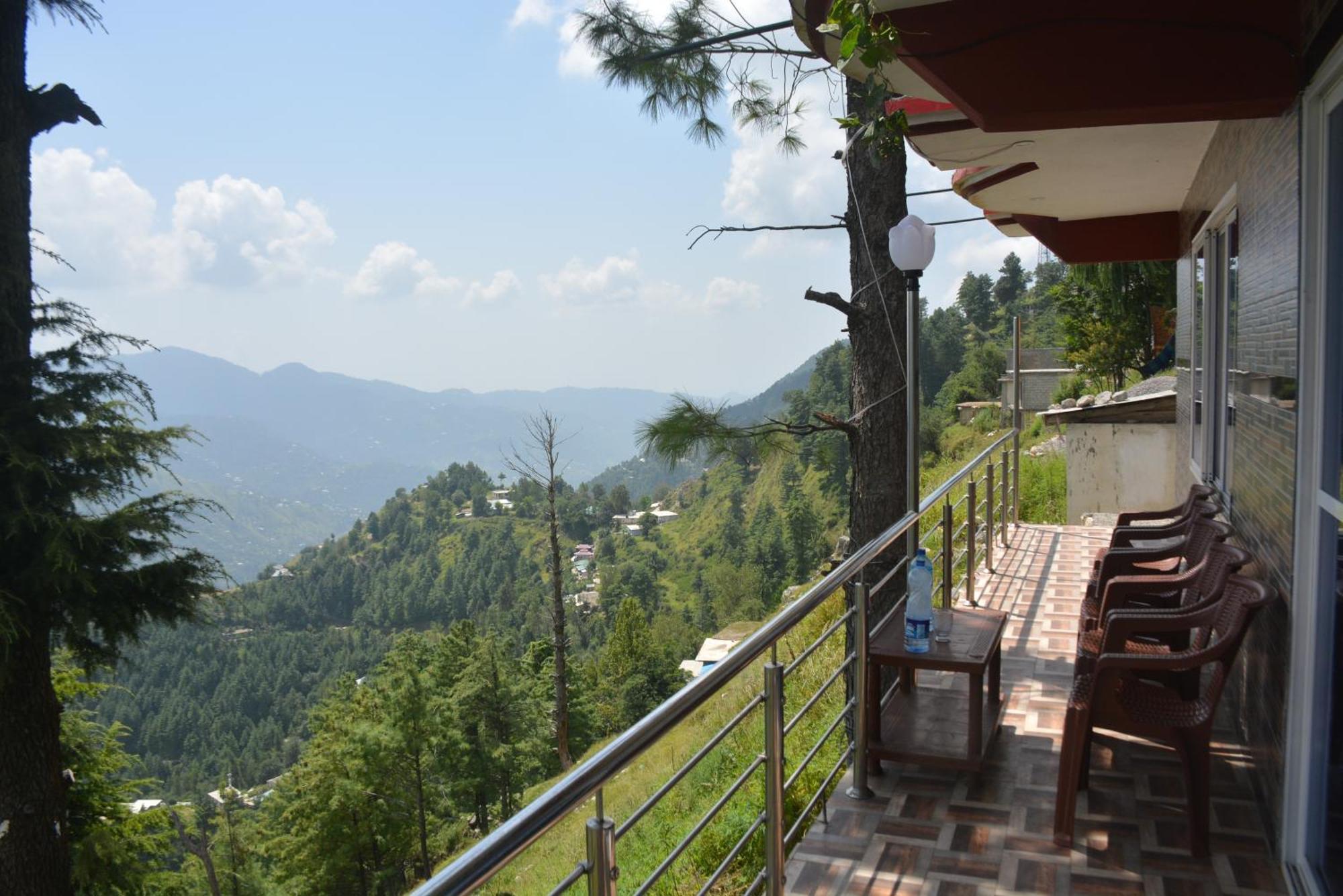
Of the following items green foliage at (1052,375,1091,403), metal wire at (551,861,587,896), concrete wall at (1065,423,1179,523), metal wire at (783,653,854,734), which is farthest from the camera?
green foliage at (1052,375,1091,403)

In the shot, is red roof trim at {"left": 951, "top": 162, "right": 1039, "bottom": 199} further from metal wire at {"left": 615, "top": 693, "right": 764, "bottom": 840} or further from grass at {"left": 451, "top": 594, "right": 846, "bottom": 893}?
metal wire at {"left": 615, "top": 693, "right": 764, "bottom": 840}

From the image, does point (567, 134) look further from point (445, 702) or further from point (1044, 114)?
point (1044, 114)

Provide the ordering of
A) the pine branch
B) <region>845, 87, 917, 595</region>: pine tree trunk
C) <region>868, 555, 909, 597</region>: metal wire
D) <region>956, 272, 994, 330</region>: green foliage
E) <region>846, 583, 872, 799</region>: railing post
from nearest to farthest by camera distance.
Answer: <region>846, 583, 872, 799</region>: railing post, <region>868, 555, 909, 597</region>: metal wire, <region>845, 87, 917, 595</region>: pine tree trunk, the pine branch, <region>956, 272, 994, 330</region>: green foliage

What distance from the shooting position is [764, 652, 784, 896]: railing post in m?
A: 2.38

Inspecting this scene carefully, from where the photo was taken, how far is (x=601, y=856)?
140cm

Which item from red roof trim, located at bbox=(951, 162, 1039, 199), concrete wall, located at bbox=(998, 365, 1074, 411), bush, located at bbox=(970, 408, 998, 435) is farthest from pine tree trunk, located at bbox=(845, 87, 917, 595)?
bush, located at bbox=(970, 408, 998, 435)

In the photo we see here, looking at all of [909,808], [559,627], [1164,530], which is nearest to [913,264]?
[1164,530]

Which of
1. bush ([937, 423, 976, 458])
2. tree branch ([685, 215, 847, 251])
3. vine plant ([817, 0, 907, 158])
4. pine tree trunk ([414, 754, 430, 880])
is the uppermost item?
tree branch ([685, 215, 847, 251])

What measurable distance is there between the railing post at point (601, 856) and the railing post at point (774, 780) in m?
1.00

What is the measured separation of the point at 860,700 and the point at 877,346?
3.20m

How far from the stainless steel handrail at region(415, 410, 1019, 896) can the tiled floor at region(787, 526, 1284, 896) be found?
2.85 feet

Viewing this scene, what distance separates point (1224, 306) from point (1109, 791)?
8.88 feet

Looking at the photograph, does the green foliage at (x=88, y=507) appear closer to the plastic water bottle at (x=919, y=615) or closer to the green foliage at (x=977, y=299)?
the plastic water bottle at (x=919, y=615)

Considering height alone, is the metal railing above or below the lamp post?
below
